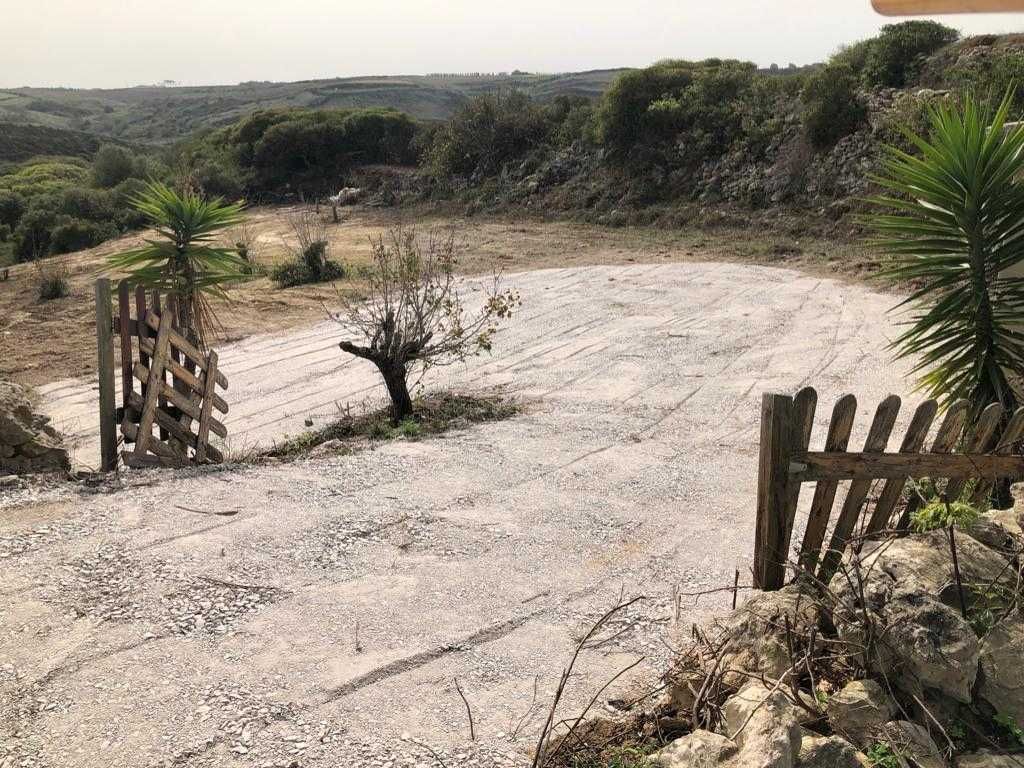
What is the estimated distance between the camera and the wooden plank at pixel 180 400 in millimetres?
6805

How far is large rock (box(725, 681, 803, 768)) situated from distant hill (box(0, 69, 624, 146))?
69749mm

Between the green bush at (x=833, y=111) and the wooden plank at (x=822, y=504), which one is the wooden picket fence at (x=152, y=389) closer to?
the wooden plank at (x=822, y=504)

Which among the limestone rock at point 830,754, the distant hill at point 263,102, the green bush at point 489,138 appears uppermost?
the distant hill at point 263,102

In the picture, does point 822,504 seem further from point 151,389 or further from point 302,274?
point 302,274

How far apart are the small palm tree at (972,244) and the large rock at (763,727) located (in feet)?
9.67

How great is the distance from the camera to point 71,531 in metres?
5.39

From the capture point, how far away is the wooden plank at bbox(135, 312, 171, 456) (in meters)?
6.84

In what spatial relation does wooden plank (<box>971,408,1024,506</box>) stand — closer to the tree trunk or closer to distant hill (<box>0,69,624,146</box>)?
the tree trunk

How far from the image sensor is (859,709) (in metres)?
2.97

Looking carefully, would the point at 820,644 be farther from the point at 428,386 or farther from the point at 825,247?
the point at 825,247

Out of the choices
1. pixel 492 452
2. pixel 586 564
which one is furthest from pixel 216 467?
pixel 586 564

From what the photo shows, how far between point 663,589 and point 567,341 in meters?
6.86

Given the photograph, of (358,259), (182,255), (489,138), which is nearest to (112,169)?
(489,138)

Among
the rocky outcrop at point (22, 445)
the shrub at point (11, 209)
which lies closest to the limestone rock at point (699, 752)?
the rocky outcrop at point (22, 445)
